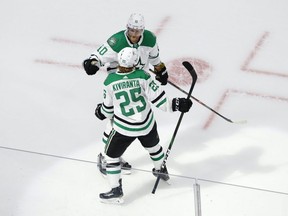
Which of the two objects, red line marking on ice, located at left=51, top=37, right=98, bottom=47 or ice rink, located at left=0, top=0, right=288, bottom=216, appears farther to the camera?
red line marking on ice, located at left=51, top=37, right=98, bottom=47

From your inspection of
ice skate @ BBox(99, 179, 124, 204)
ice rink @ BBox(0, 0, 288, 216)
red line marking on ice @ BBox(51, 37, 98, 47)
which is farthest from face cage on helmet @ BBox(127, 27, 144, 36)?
red line marking on ice @ BBox(51, 37, 98, 47)

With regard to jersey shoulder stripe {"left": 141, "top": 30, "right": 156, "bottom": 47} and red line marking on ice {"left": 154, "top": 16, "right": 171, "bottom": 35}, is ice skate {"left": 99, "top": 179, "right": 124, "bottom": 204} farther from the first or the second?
red line marking on ice {"left": 154, "top": 16, "right": 171, "bottom": 35}

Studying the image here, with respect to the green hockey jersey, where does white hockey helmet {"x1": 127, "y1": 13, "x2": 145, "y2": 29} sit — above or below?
above

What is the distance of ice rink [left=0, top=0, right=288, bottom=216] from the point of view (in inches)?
149

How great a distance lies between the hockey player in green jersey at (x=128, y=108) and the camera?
3.58m

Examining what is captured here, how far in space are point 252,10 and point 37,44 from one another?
1.87 metres

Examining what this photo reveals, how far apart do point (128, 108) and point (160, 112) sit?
45.6 inches

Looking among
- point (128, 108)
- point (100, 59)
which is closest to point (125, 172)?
point (128, 108)

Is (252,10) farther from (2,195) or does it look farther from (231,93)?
(2,195)

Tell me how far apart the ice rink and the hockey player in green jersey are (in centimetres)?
10

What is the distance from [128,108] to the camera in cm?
367

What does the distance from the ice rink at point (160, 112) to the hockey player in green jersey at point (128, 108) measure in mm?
101

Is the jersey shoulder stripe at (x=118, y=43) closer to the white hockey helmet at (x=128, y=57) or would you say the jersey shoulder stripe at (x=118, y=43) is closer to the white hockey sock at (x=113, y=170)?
the white hockey helmet at (x=128, y=57)

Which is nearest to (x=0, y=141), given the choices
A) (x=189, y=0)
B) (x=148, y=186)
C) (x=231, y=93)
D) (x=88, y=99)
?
(x=88, y=99)
